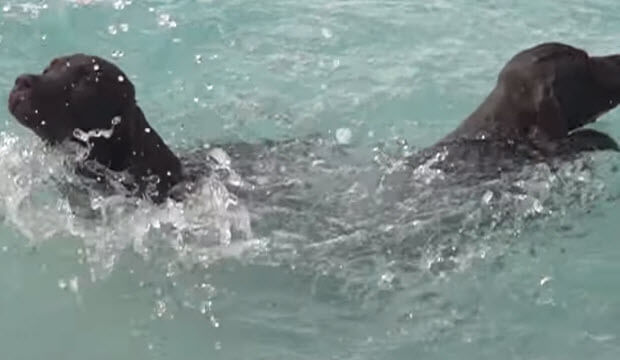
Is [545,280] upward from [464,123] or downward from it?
downward

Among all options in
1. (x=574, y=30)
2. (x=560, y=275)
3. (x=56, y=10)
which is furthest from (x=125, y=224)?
(x=574, y=30)

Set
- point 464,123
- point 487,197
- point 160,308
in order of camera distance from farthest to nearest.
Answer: point 464,123 → point 487,197 → point 160,308

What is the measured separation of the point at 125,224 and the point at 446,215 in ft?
4.17

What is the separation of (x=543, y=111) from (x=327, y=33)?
2.37 meters

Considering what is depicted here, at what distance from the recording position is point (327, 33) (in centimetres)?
748

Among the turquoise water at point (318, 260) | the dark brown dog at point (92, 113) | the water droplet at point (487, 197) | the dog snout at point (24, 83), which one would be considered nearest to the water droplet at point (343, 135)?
the turquoise water at point (318, 260)

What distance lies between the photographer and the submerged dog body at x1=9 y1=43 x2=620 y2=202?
477 centimetres

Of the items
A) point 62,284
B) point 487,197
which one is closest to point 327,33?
point 487,197

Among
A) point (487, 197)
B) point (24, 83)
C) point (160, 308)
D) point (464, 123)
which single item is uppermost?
point (24, 83)

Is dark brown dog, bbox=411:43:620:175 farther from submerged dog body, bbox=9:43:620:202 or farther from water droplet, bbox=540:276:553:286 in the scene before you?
water droplet, bbox=540:276:553:286

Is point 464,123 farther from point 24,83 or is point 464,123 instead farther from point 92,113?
point 24,83

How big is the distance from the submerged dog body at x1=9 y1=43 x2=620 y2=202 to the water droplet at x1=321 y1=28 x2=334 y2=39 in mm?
1920

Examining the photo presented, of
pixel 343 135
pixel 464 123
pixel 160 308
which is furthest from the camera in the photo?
pixel 343 135

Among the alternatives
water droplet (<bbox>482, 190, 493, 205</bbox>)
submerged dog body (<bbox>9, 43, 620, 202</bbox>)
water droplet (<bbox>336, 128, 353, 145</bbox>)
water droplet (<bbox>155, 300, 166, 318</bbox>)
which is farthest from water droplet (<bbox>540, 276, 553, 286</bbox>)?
water droplet (<bbox>336, 128, 353, 145</bbox>)
